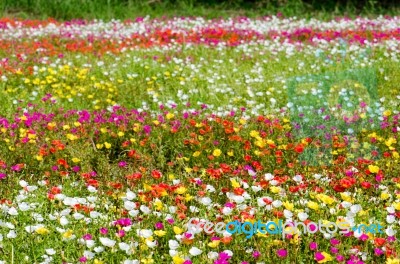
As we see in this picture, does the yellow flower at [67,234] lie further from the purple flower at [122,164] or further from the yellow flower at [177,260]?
the purple flower at [122,164]

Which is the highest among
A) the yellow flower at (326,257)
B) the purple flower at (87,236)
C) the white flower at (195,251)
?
the yellow flower at (326,257)

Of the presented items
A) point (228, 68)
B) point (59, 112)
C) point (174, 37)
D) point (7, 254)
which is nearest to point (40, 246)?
point (7, 254)

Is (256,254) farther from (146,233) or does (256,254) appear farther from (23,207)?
(23,207)

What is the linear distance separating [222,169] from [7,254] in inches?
71.6

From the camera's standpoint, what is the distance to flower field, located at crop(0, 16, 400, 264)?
4164 millimetres

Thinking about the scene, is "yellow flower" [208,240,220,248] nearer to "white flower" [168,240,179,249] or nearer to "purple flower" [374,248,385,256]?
"white flower" [168,240,179,249]

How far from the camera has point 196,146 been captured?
6.12 m

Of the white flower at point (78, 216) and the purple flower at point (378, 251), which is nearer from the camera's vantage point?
the purple flower at point (378, 251)

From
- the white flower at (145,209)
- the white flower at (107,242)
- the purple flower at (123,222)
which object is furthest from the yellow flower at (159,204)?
the white flower at (107,242)

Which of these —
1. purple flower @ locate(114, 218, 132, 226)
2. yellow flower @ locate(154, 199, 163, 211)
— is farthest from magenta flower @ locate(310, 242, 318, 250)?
purple flower @ locate(114, 218, 132, 226)

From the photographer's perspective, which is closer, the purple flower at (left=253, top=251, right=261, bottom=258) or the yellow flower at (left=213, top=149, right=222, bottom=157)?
the purple flower at (left=253, top=251, right=261, bottom=258)

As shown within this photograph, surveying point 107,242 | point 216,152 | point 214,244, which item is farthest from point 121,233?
point 216,152

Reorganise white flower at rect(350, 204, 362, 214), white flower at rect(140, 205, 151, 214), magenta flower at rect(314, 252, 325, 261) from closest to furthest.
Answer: magenta flower at rect(314, 252, 325, 261) < white flower at rect(350, 204, 362, 214) < white flower at rect(140, 205, 151, 214)

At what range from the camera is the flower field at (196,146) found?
416 cm
